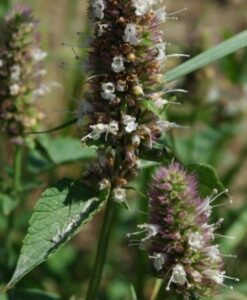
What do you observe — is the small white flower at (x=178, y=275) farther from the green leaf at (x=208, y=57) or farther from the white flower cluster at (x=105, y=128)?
the green leaf at (x=208, y=57)

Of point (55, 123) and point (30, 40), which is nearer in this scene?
point (30, 40)

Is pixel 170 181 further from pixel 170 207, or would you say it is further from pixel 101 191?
pixel 101 191

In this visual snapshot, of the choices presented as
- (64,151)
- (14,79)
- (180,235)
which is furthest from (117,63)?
(64,151)

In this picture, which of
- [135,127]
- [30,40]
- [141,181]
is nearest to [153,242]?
[135,127]

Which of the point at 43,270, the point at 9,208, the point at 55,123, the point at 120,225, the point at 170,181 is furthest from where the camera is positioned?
the point at 55,123

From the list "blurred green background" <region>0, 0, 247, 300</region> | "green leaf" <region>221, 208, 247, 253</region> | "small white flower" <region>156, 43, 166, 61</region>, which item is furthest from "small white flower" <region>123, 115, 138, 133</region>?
"green leaf" <region>221, 208, 247, 253</region>

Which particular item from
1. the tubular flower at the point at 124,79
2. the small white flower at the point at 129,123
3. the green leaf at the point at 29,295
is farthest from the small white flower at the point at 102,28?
the green leaf at the point at 29,295
